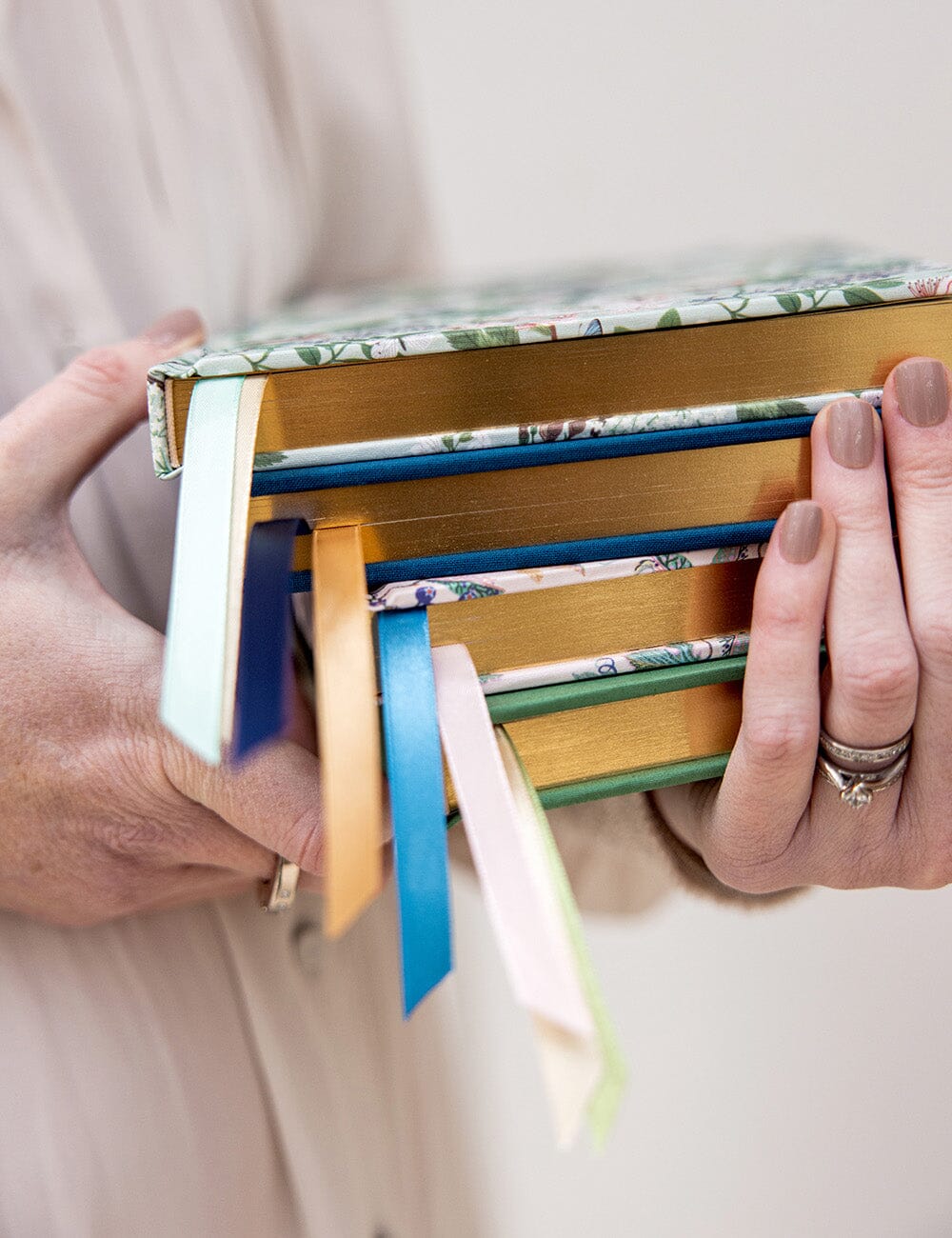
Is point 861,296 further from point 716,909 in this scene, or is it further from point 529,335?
point 716,909

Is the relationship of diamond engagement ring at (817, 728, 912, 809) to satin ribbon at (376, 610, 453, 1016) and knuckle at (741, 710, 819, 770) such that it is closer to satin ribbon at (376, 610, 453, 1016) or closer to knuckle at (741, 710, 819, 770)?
knuckle at (741, 710, 819, 770)

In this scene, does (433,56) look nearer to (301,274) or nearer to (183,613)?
(301,274)

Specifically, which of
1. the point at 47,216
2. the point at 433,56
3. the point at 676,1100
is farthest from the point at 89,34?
the point at 676,1100

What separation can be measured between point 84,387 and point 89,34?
0.23 metres

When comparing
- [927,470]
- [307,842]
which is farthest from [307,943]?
[927,470]

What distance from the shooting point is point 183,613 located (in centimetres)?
28

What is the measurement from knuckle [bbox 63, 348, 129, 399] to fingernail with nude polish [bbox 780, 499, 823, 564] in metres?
0.28

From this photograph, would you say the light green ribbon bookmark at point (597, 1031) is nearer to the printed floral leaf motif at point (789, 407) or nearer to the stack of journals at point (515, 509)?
the stack of journals at point (515, 509)

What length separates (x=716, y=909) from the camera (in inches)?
30.9

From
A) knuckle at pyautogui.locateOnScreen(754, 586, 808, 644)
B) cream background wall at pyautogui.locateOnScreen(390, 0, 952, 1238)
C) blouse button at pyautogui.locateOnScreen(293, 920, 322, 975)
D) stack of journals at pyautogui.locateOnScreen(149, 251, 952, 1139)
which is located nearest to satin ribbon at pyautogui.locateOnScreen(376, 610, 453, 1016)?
stack of journals at pyautogui.locateOnScreen(149, 251, 952, 1139)

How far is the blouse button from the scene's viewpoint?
1.80ft

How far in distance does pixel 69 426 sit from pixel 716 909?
62 cm

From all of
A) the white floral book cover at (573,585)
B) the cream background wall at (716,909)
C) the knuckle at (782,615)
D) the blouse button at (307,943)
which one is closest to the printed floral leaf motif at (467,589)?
the white floral book cover at (573,585)

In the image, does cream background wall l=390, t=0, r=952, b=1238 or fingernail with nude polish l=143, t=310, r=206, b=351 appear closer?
fingernail with nude polish l=143, t=310, r=206, b=351
